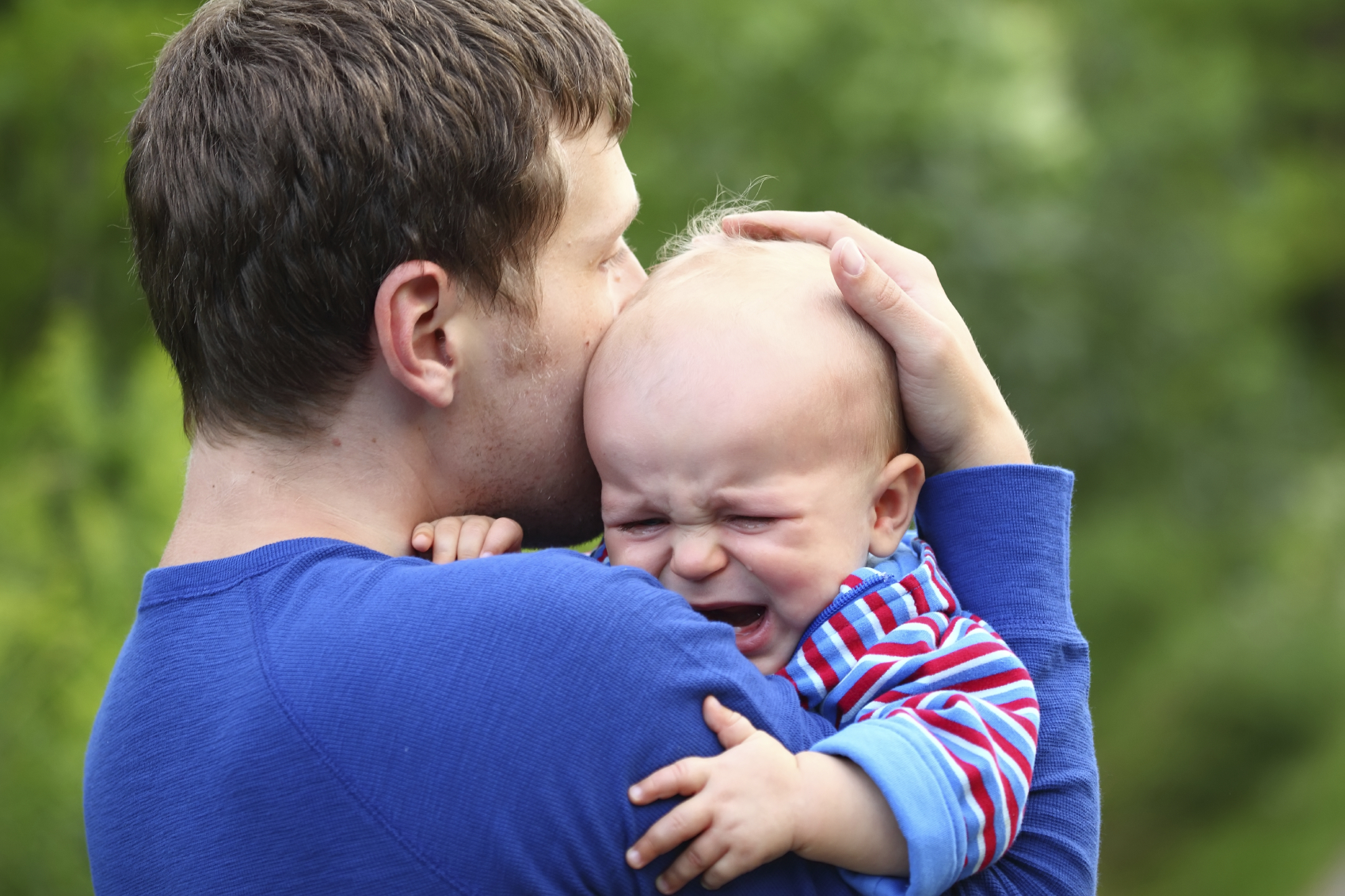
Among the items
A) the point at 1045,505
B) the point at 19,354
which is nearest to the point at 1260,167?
the point at 19,354

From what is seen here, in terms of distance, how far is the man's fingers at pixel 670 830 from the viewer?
1.64m

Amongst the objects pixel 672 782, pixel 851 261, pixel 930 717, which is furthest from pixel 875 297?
pixel 672 782

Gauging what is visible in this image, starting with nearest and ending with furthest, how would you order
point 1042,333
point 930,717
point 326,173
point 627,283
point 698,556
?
point 930,717, point 326,173, point 698,556, point 627,283, point 1042,333

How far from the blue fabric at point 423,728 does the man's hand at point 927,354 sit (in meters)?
0.64

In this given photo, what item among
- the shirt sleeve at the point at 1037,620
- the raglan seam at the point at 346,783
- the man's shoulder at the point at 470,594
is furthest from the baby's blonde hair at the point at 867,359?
the raglan seam at the point at 346,783

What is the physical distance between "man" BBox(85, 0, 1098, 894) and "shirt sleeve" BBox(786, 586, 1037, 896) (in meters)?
0.08

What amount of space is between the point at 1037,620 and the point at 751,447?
1.73 feet

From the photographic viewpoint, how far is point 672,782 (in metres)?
1.66

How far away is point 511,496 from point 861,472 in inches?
23.2

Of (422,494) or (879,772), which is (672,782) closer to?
(879,772)

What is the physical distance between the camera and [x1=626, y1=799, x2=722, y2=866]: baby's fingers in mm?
1644

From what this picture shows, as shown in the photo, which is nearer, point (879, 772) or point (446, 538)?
point (879, 772)

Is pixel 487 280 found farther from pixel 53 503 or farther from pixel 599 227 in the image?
pixel 53 503

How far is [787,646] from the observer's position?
2.16 metres
